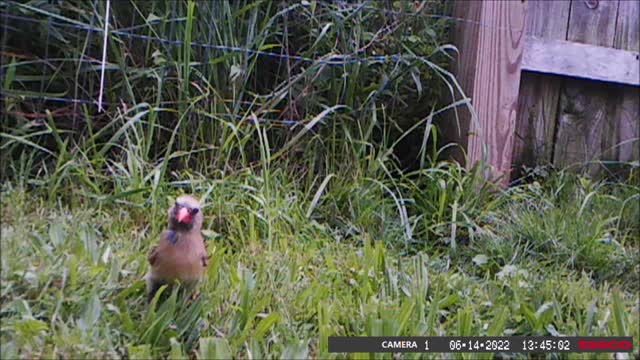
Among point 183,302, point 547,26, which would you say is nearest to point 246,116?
point 183,302

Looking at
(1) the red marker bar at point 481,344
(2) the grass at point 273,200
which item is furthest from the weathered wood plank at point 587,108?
(1) the red marker bar at point 481,344

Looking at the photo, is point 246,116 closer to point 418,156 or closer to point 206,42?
point 206,42

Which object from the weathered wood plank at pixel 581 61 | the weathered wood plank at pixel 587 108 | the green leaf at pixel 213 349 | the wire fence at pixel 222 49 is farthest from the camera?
the weathered wood plank at pixel 587 108

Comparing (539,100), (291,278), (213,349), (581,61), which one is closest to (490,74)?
(539,100)

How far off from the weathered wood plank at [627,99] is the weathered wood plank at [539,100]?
38cm

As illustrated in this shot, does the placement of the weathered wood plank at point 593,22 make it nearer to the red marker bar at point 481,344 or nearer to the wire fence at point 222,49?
the wire fence at point 222,49

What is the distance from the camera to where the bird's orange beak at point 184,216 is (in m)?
1.91

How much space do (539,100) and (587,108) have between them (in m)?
0.32

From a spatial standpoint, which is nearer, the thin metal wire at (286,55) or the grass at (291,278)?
the grass at (291,278)

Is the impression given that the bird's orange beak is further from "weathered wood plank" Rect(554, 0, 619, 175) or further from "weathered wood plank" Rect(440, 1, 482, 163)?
"weathered wood plank" Rect(554, 0, 619, 175)

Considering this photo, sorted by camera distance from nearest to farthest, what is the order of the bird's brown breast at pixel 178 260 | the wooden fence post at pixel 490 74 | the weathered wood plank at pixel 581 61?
1. the bird's brown breast at pixel 178 260
2. the wooden fence post at pixel 490 74
3. the weathered wood plank at pixel 581 61

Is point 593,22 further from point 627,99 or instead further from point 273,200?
point 273,200

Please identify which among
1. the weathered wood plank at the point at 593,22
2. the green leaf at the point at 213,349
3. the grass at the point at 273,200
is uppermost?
the weathered wood plank at the point at 593,22

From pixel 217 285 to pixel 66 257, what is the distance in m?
0.44
